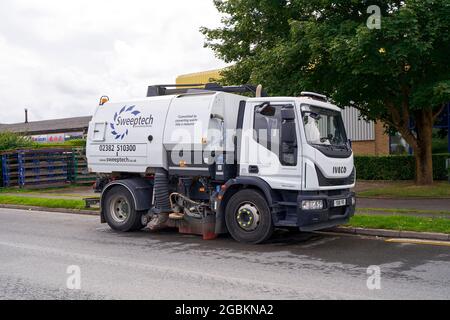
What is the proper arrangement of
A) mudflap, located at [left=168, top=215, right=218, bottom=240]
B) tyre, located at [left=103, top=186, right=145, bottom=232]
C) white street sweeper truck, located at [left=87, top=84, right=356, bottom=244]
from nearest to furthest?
white street sweeper truck, located at [left=87, top=84, right=356, bottom=244]
mudflap, located at [left=168, top=215, right=218, bottom=240]
tyre, located at [left=103, top=186, right=145, bottom=232]

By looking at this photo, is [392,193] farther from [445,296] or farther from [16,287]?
[16,287]

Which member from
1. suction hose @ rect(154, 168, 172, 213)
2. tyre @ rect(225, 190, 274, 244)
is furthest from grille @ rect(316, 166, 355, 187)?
suction hose @ rect(154, 168, 172, 213)

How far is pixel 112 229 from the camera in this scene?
40.3ft

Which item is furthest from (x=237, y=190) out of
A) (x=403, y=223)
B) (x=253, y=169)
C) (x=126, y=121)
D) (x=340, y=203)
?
(x=403, y=223)

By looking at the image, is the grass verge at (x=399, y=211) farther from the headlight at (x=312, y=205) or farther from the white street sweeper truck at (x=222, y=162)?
the headlight at (x=312, y=205)

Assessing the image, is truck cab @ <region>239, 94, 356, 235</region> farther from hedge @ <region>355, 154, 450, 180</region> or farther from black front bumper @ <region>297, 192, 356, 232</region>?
hedge @ <region>355, 154, 450, 180</region>

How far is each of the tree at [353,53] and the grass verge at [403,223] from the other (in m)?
3.73

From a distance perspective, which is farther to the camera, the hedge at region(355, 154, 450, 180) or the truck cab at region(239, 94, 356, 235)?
the hedge at region(355, 154, 450, 180)

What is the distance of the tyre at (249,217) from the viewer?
9680 millimetres

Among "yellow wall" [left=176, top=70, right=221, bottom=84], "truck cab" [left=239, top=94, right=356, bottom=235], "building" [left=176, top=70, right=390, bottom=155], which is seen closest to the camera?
"truck cab" [left=239, top=94, right=356, bottom=235]

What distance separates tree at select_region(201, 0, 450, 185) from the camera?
1303 cm

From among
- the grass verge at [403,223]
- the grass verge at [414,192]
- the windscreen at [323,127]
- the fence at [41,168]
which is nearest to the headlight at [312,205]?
the windscreen at [323,127]

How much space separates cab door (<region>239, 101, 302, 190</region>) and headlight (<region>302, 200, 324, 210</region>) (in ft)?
0.99

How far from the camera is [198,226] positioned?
35.7 ft
